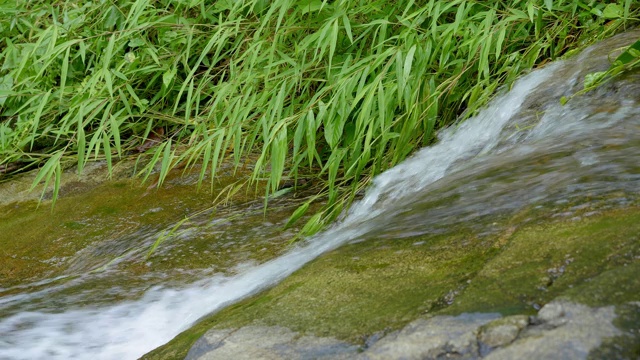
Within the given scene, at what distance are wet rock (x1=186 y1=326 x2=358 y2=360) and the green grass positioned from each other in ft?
4.00

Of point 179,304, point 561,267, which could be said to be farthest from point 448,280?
point 179,304

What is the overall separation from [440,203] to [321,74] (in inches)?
63.4

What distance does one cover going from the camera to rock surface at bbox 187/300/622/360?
49.4 inches

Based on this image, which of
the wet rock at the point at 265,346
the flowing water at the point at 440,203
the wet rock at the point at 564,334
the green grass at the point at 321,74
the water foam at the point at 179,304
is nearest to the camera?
the wet rock at the point at 564,334

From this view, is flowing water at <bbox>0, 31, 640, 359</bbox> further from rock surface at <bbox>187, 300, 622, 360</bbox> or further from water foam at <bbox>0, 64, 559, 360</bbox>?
rock surface at <bbox>187, 300, 622, 360</bbox>

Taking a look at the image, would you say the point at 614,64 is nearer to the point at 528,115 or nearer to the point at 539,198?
the point at 528,115

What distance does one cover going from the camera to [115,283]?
110 inches

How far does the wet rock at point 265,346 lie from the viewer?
4.82ft

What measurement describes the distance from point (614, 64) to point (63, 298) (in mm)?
1864

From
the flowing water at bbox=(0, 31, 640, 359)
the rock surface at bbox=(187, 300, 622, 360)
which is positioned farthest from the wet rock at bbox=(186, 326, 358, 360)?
the flowing water at bbox=(0, 31, 640, 359)

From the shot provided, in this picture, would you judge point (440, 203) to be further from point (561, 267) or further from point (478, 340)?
point (478, 340)

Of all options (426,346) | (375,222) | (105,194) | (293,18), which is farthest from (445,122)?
(426,346)

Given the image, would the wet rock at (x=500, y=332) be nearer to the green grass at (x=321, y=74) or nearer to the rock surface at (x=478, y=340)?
the rock surface at (x=478, y=340)

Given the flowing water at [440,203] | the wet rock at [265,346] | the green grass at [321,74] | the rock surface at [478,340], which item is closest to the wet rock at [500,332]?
the rock surface at [478,340]
